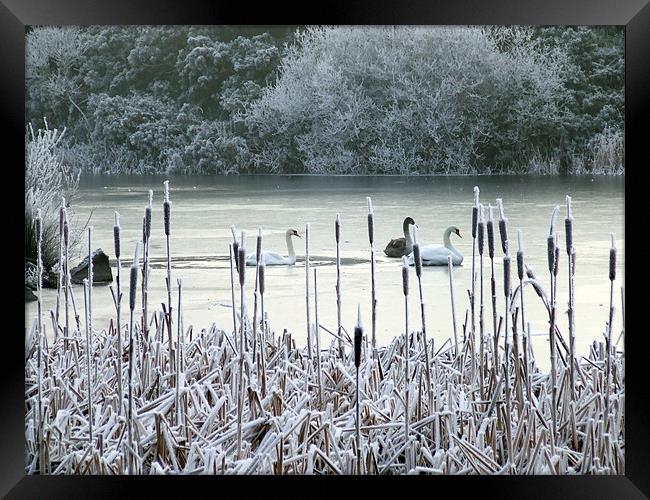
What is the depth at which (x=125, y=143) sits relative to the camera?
3428 millimetres

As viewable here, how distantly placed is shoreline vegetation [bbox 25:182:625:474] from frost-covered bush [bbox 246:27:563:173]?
0.34 metres

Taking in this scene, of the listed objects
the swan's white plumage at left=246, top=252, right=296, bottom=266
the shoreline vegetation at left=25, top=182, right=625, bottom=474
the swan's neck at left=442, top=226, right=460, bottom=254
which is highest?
the swan's neck at left=442, top=226, right=460, bottom=254

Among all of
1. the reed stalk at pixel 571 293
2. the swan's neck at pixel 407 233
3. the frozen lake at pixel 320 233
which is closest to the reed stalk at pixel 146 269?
the frozen lake at pixel 320 233

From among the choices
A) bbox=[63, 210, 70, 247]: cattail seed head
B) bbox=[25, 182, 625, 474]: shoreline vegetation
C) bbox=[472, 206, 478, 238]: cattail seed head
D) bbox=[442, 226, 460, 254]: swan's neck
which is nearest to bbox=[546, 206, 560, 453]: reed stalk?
bbox=[25, 182, 625, 474]: shoreline vegetation

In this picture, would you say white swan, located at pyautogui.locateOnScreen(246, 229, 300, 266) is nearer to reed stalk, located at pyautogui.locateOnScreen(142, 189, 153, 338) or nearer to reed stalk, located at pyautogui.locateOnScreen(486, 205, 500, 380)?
reed stalk, located at pyautogui.locateOnScreen(142, 189, 153, 338)

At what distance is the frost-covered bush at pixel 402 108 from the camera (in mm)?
3375

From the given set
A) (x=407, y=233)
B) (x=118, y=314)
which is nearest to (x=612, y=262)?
(x=407, y=233)

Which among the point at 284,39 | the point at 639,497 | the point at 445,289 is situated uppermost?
the point at 284,39

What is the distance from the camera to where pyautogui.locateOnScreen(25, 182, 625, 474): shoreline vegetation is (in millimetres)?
2838

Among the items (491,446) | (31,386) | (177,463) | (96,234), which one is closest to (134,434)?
(177,463)

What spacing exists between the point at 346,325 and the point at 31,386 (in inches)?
42.1

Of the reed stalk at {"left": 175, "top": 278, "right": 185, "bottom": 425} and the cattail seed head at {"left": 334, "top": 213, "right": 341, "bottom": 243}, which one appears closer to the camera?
the reed stalk at {"left": 175, "top": 278, "right": 185, "bottom": 425}

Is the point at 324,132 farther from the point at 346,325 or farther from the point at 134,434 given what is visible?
the point at 134,434

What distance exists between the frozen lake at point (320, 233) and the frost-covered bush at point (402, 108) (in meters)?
0.11
